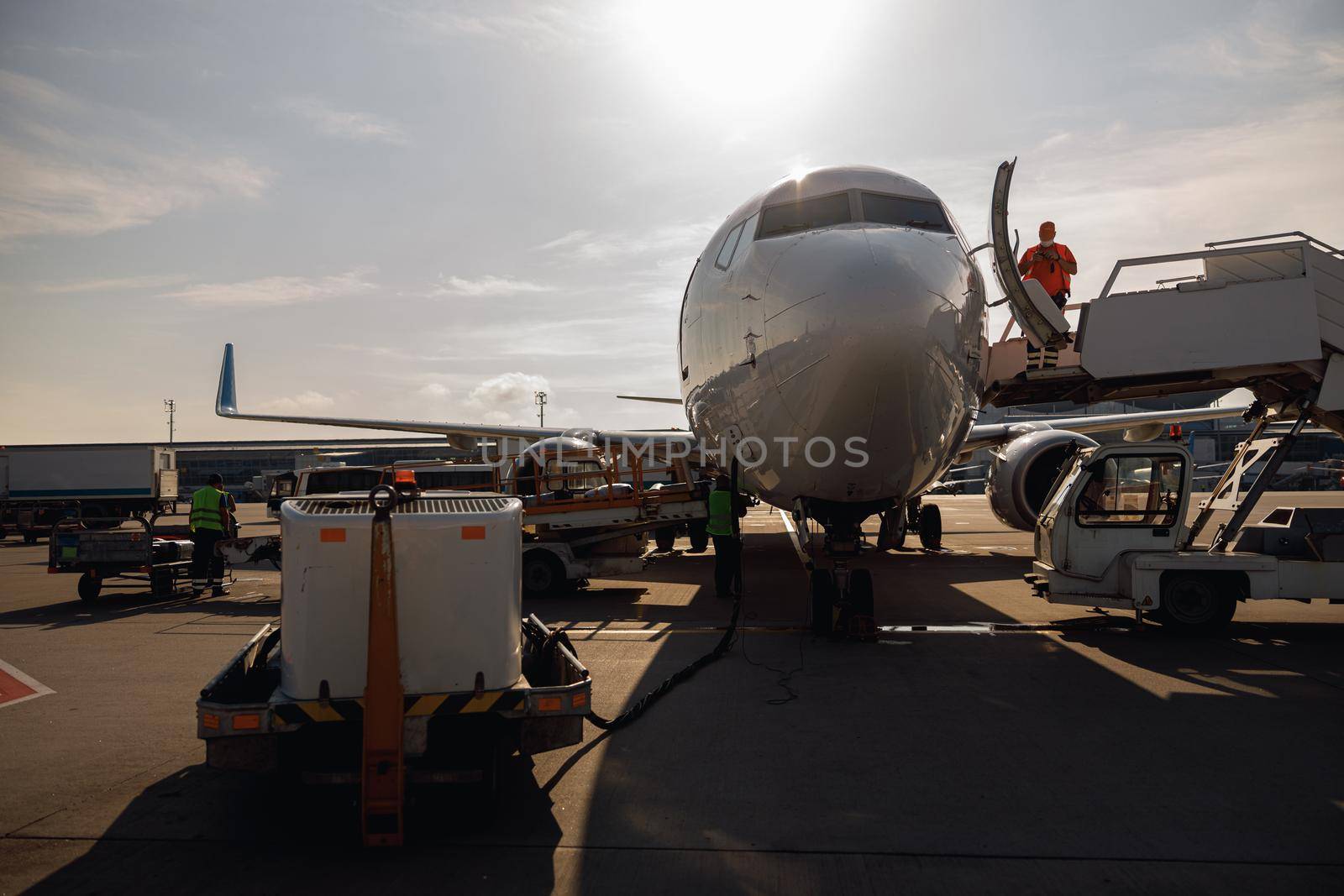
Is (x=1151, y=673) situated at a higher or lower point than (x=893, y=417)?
lower

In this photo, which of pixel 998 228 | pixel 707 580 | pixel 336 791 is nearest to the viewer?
pixel 336 791

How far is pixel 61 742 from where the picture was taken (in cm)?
538

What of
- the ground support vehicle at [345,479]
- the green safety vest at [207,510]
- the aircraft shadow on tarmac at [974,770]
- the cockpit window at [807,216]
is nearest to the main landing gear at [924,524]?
the cockpit window at [807,216]

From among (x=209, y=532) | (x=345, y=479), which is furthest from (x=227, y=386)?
(x=209, y=532)

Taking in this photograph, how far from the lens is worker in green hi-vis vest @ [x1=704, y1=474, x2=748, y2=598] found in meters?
11.0

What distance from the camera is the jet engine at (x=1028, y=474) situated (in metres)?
13.0

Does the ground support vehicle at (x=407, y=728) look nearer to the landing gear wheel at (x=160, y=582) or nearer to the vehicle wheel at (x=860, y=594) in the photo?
the vehicle wheel at (x=860, y=594)

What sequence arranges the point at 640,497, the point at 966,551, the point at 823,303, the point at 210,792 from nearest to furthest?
the point at 210,792
the point at 823,303
the point at 640,497
the point at 966,551

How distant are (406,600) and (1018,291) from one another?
636 cm

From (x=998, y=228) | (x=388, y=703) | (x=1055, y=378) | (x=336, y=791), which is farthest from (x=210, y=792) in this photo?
(x=1055, y=378)

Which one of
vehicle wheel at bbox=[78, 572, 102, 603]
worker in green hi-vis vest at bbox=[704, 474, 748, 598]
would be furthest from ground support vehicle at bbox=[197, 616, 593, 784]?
vehicle wheel at bbox=[78, 572, 102, 603]

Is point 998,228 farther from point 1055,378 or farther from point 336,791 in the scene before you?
point 336,791

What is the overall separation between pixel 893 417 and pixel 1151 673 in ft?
9.46

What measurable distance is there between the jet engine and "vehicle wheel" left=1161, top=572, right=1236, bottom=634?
172 inches
